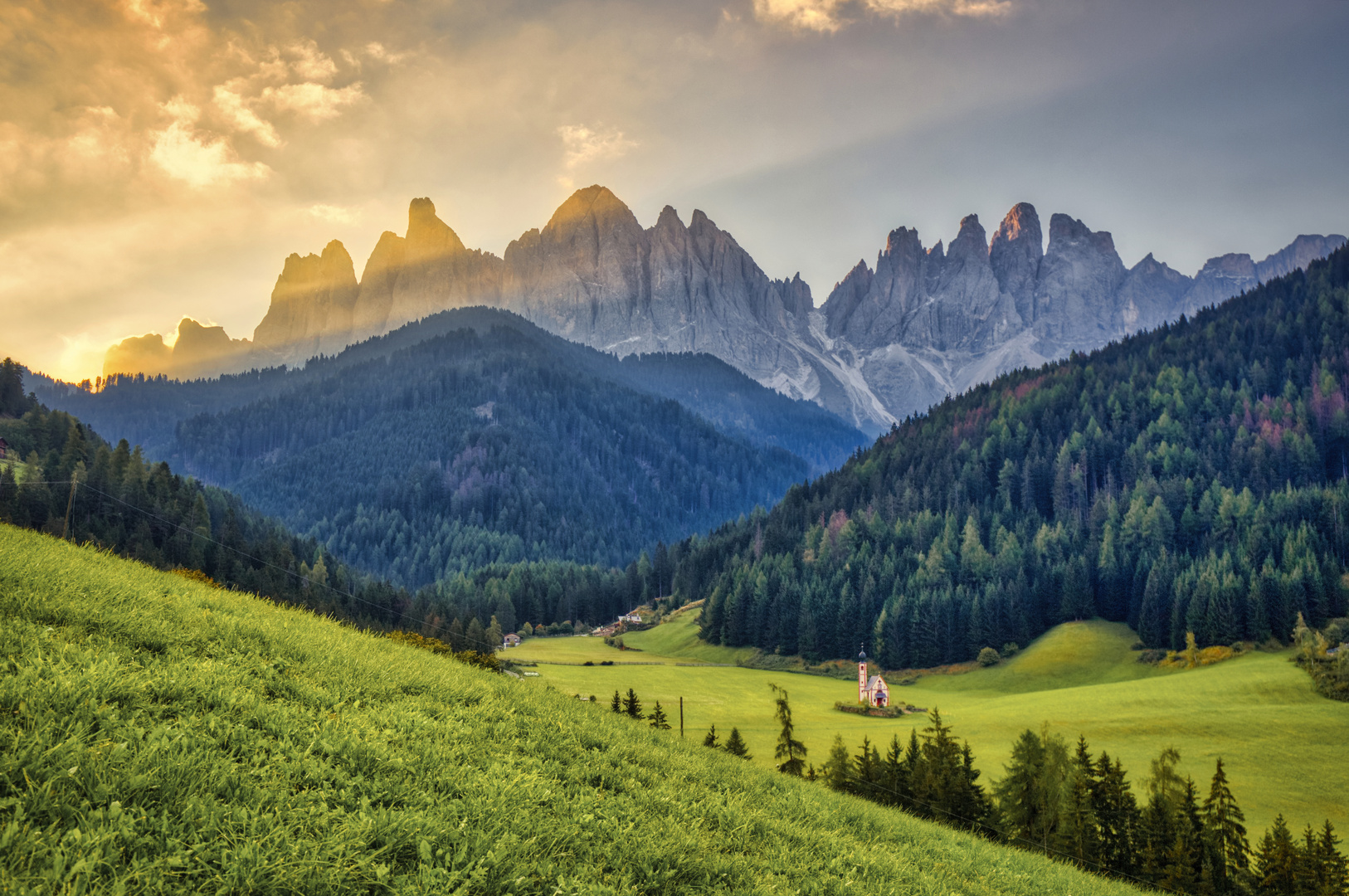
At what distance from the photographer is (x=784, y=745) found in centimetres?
5381

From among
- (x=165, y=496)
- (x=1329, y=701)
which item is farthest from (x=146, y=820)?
(x=165, y=496)

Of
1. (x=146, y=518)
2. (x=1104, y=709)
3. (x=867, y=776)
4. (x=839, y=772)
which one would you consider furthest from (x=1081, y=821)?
(x=146, y=518)

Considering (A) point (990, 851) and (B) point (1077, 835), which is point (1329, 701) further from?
(A) point (990, 851)

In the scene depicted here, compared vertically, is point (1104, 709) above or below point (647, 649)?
above

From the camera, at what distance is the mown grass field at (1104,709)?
210ft

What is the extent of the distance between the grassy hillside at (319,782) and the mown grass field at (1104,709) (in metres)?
56.3

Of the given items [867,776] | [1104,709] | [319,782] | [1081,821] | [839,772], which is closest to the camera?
[319,782]

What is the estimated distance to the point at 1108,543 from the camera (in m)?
147

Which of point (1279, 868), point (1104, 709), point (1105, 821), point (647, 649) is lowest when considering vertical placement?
Answer: point (647, 649)

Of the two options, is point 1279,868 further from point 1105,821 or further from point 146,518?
point 146,518

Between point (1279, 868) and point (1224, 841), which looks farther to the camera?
point (1224, 841)

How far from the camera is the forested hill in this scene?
122500 millimetres

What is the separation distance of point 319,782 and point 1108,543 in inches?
6559

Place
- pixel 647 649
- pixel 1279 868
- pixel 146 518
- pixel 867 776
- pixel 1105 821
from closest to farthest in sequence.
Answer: pixel 1279 868
pixel 1105 821
pixel 867 776
pixel 146 518
pixel 647 649
